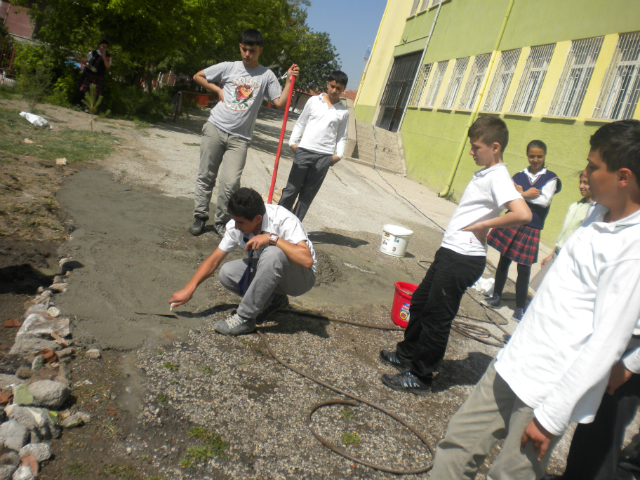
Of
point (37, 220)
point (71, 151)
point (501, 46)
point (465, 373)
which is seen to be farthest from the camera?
point (501, 46)

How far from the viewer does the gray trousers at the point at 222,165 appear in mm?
5484

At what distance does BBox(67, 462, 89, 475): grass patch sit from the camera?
85.0 inches

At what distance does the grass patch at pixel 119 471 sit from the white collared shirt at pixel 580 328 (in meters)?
1.69

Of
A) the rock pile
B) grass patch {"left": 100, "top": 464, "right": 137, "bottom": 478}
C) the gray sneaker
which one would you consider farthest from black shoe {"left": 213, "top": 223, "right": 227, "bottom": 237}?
grass patch {"left": 100, "top": 464, "right": 137, "bottom": 478}

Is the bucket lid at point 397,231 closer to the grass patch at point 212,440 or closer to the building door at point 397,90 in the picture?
the grass patch at point 212,440

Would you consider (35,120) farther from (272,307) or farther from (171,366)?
(171,366)

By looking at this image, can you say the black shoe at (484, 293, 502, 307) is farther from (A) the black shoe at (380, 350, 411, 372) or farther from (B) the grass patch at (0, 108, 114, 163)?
(B) the grass patch at (0, 108, 114, 163)

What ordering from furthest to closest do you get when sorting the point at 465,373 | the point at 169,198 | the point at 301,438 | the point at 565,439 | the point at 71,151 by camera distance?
the point at 71,151 → the point at 169,198 → the point at 465,373 → the point at 565,439 → the point at 301,438

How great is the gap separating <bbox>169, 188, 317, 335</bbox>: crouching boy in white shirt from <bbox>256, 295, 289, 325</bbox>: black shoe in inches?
8.2

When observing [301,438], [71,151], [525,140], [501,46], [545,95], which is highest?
[501,46]

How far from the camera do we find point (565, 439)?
11.2ft

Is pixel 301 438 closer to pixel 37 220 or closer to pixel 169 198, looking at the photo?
pixel 37 220

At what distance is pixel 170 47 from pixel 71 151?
296 inches

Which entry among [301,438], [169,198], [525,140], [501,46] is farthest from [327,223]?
[501,46]
